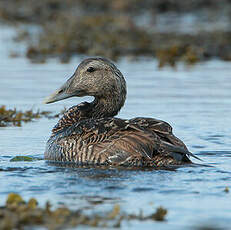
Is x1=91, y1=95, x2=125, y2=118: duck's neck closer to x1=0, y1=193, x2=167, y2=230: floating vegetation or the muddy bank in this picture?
x1=0, y1=193, x2=167, y2=230: floating vegetation

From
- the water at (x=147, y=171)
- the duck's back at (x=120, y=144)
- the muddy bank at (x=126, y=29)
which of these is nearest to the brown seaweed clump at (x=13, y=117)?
the water at (x=147, y=171)

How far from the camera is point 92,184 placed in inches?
292

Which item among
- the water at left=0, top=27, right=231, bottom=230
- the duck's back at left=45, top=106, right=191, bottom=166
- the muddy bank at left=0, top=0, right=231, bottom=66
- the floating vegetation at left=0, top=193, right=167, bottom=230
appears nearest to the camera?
the floating vegetation at left=0, top=193, right=167, bottom=230

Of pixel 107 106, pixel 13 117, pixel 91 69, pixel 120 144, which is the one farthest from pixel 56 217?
pixel 13 117

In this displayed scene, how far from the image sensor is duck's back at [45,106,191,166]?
8203 millimetres

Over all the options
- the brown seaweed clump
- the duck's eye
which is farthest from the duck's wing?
the brown seaweed clump

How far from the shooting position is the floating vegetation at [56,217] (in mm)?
6059

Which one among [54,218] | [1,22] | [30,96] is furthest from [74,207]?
[1,22]

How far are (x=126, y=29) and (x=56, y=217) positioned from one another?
15.8 metres

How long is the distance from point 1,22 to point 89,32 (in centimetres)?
529

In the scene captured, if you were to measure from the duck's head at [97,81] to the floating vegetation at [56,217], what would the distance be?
327 cm

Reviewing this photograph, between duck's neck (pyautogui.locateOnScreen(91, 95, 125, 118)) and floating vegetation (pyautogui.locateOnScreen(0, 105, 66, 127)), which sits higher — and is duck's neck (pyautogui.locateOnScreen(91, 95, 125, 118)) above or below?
above

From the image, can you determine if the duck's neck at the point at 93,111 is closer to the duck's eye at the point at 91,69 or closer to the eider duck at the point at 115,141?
the eider duck at the point at 115,141

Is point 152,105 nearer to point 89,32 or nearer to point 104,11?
point 89,32
